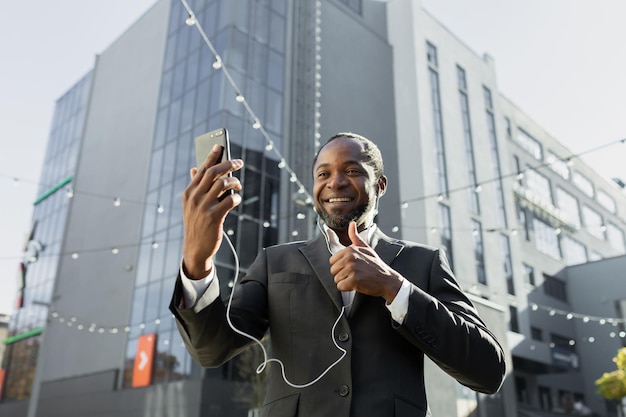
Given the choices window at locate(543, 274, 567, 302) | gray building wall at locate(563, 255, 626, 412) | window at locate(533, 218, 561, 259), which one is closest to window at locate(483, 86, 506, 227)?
window at locate(533, 218, 561, 259)

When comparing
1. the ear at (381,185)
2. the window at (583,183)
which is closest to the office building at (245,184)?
the window at (583,183)

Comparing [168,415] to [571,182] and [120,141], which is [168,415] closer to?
[120,141]

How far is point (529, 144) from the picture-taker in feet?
131

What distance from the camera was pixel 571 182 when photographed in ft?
143

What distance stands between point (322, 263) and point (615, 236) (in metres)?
53.4

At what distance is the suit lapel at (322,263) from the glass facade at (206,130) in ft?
57.6

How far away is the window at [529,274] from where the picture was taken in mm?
33688

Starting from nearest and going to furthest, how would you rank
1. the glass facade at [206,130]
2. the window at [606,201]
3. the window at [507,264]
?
the glass facade at [206,130]
the window at [507,264]
the window at [606,201]

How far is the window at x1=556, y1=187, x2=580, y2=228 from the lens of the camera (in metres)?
40.9

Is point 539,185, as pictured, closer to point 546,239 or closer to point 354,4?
point 546,239

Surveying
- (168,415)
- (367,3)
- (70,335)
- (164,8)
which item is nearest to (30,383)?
(70,335)

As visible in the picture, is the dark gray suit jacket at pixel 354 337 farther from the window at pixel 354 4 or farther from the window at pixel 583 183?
the window at pixel 583 183

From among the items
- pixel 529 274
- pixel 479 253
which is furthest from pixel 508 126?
pixel 479 253

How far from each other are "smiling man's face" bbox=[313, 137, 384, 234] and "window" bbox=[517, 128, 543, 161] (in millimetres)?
39205
